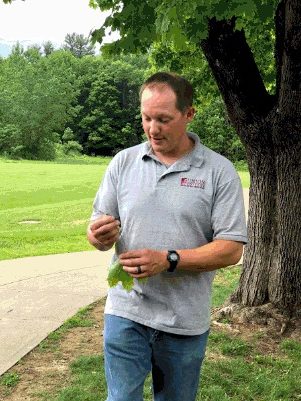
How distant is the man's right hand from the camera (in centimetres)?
276

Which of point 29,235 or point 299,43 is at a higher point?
point 299,43

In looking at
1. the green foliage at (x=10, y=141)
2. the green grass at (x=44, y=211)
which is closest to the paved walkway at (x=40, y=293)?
the green grass at (x=44, y=211)

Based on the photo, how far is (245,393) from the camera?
Result: 4.96 meters

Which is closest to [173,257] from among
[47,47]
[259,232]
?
[259,232]

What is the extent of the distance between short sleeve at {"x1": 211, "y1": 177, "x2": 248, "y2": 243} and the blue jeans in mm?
483

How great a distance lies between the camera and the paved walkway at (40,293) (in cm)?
616

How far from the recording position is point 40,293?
7965mm

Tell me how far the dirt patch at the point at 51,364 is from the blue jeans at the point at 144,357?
6.72 feet

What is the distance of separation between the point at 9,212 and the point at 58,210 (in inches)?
51.3

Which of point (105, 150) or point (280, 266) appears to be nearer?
point (280, 266)

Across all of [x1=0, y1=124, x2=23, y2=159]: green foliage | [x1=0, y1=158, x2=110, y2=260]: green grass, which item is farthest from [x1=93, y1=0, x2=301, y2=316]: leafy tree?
[x1=0, y1=124, x2=23, y2=159]: green foliage

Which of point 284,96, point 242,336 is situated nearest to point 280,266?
point 242,336

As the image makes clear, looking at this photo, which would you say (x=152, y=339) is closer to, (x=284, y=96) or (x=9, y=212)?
(x=284, y=96)

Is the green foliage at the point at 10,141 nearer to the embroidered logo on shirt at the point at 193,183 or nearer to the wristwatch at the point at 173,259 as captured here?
the embroidered logo on shirt at the point at 193,183
